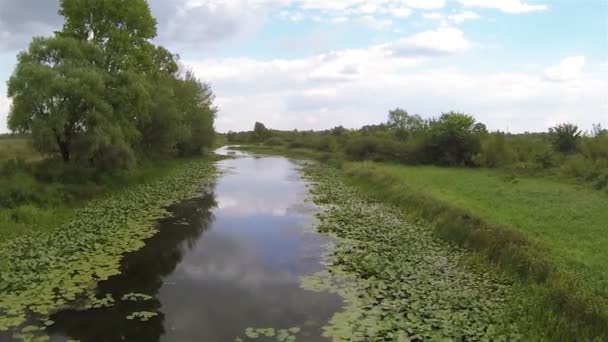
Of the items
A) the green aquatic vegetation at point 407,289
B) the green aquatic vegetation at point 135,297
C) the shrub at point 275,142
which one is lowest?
the green aquatic vegetation at point 135,297

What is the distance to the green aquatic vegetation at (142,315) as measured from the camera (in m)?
9.51

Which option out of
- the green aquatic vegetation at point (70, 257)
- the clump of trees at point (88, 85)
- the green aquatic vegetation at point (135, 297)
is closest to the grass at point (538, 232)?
the green aquatic vegetation at point (135, 297)

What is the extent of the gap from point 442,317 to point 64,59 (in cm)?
2266

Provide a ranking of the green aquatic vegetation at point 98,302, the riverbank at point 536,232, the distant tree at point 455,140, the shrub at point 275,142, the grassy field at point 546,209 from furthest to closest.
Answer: the shrub at point 275,142 < the distant tree at point 455,140 < the grassy field at point 546,209 < the green aquatic vegetation at point 98,302 < the riverbank at point 536,232

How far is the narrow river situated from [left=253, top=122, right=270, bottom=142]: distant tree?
98072 mm

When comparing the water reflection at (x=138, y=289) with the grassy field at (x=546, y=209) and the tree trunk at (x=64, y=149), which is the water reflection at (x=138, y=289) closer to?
the tree trunk at (x=64, y=149)

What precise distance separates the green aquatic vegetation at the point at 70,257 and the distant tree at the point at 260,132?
3848 inches

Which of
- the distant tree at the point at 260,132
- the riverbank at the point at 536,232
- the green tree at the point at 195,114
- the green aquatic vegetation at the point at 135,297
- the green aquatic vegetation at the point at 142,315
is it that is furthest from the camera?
the distant tree at the point at 260,132

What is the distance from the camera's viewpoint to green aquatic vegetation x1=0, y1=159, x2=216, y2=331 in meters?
10.0

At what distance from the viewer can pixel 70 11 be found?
27.5 metres

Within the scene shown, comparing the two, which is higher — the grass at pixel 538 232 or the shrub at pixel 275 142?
the shrub at pixel 275 142

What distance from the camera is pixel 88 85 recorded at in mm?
23219

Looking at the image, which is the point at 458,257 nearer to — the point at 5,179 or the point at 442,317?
the point at 442,317

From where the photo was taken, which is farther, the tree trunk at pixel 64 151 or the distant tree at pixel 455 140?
the distant tree at pixel 455 140
